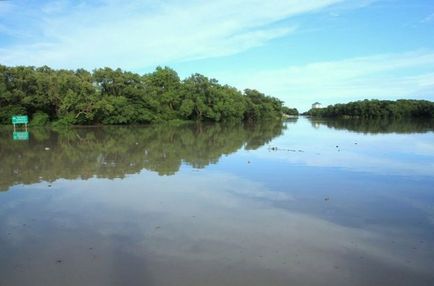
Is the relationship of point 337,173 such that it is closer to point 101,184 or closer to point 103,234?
point 101,184

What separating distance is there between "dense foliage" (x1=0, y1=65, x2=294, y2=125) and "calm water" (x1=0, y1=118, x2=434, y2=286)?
30.2 m

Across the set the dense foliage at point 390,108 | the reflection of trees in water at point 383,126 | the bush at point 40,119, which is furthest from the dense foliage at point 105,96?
the dense foliage at point 390,108

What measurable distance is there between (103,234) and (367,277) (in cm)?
368

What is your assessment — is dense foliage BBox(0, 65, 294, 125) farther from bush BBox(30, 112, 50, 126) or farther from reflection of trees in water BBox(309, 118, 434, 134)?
reflection of trees in water BBox(309, 118, 434, 134)

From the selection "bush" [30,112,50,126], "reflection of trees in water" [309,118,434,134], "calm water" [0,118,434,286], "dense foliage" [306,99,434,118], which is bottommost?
"calm water" [0,118,434,286]

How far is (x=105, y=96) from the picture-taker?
43.6m

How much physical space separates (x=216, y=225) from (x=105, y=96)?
39.9 metres

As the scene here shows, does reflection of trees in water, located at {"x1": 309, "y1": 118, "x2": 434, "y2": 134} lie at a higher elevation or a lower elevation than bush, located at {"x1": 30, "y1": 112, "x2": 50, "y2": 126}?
lower

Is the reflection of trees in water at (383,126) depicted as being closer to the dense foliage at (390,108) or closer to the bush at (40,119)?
the bush at (40,119)

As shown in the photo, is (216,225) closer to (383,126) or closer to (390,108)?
(383,126)

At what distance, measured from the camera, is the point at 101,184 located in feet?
31.9

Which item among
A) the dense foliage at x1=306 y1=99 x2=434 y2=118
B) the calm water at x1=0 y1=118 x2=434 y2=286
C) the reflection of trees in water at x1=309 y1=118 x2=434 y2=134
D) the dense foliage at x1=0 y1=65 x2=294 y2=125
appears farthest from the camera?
the dense foliage at x1=306 y1=99 x2=434 y2=118

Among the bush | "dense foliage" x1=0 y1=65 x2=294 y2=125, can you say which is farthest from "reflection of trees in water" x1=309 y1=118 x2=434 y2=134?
the bush

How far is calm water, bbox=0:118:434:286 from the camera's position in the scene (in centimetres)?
449
